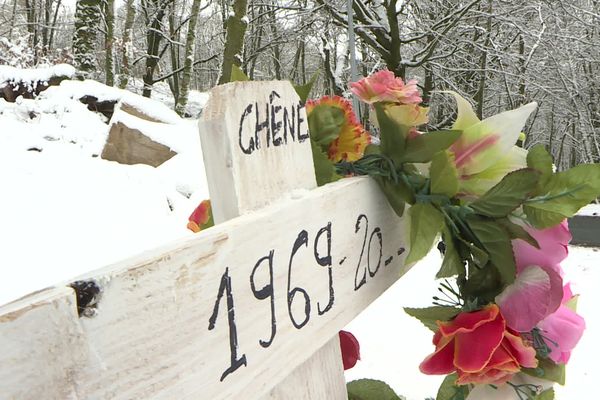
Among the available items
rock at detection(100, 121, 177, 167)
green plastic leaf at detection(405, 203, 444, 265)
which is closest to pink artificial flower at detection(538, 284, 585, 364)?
green plastic leaf at detection(405, 203, 444, 265)

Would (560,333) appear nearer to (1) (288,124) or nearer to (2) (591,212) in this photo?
(1) (288,124)

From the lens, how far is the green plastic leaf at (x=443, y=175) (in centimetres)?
71

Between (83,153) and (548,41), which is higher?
(548,41)

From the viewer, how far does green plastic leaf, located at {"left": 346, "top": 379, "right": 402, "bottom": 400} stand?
986mm

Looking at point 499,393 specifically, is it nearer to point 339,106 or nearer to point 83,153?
point 339,106

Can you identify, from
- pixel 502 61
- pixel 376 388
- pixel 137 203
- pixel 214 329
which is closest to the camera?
pixel 214 329

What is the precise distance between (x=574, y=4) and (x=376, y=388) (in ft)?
21.9

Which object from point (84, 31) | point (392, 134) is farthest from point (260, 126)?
point (84, 31)

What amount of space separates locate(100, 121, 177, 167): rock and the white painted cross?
3.52 metres

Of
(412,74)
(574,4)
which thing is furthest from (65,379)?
(412,74)

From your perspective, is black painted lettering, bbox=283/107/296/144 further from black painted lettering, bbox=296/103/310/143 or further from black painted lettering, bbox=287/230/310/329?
black painted lettering, bbox=287/230/310/329

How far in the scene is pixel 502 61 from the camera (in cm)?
663

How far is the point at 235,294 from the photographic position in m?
0.45

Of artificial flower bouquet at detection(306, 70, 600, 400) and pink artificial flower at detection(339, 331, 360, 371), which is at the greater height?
artificial flower bouquet at detection(306, 70, 600, 400)
